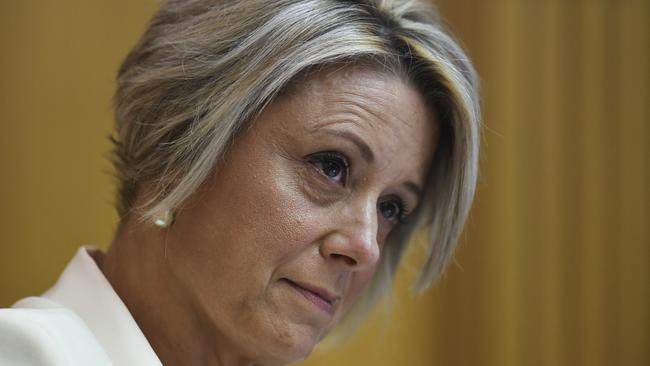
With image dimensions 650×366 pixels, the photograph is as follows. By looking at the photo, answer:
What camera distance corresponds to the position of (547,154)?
2.55 meters

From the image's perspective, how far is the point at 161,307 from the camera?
153 cm

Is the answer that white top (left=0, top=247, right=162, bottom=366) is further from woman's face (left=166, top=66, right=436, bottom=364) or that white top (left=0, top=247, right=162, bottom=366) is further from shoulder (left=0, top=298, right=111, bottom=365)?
woman's face (left=166, top=66, right=436, bottom=364)

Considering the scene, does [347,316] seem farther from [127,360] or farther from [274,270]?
[127,360]

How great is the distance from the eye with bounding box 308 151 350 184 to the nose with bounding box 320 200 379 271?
0.21 feet

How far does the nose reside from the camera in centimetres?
→ 149

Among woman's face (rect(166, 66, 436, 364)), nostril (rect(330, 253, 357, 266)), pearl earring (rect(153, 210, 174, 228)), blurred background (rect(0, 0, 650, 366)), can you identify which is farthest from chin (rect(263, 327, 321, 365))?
blurred background (rect(0, 0, 650, 366))

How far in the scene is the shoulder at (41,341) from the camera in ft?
3.91

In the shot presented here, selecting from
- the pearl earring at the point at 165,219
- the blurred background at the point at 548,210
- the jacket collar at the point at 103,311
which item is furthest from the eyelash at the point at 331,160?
the blurred background at the point at 548,210

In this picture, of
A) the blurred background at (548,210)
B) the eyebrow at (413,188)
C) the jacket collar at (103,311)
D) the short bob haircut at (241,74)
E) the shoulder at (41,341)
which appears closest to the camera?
the shoulder at (41,341)

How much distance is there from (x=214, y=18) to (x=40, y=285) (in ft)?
3.18

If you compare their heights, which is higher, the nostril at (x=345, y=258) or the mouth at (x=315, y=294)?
the nostril at (x=345, y=258)

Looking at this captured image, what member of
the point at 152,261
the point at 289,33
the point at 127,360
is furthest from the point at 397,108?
the point at 127,360

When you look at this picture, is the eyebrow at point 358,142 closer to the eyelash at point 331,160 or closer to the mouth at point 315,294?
the eyelash at point 331,160

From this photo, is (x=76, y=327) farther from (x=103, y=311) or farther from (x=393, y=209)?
(x=393, y=209)
